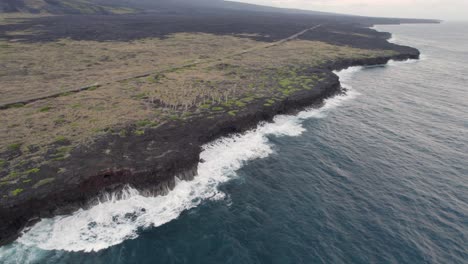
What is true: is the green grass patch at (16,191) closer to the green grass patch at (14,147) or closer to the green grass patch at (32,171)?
the green grass patch at (32,171)

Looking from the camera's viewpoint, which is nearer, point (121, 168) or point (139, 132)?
point (121, 168)

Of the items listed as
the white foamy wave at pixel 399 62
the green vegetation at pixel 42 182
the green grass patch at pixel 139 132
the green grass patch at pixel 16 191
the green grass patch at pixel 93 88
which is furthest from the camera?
the white foamy wave at pixel 399 62

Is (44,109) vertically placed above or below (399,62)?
above

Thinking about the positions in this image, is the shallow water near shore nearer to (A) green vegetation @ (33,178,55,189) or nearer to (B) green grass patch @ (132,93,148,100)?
(A) green vegetation @ (33,178,55,189)

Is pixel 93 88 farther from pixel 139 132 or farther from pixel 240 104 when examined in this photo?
pixel 240 104

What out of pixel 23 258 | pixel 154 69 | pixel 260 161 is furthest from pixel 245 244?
pixel 154 69

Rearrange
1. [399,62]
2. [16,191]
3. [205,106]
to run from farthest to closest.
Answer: [399,62] < [205,106] < [16,191]

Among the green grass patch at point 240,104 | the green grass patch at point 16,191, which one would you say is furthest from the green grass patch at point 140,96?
the green grass patch at point 16,191

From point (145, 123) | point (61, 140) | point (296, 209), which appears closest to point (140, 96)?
point (145, 123)
